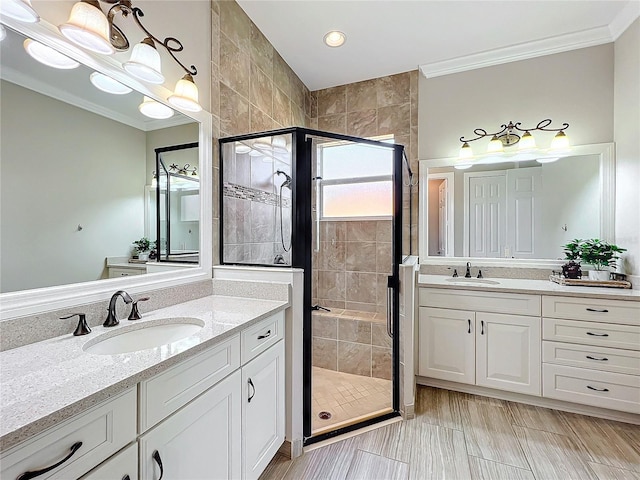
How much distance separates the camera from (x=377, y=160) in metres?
2.32

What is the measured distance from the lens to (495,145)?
101 inches

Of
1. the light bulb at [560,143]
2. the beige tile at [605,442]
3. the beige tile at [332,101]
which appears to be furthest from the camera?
the beige tile at [332,101]

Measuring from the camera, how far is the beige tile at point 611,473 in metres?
1.52

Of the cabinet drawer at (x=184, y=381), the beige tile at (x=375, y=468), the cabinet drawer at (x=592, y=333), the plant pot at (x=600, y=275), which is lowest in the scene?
the beige tile at (x=375, y=468)

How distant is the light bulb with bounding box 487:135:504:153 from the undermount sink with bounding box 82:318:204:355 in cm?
271

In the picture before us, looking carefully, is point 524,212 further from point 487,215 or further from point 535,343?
point 535,343

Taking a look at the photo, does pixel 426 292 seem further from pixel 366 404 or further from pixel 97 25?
pixel 97 25

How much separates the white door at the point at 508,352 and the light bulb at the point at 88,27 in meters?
2.70

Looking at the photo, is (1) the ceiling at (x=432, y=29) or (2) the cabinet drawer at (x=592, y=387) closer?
(2) the cabinet drawer at (x=592, y=387)

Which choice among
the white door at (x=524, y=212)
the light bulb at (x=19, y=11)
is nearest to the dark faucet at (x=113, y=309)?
the light bulb at (x=19, y=11)

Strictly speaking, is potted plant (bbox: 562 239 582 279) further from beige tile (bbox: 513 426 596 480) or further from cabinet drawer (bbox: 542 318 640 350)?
beige tile (bbox: 513 426 596 480)

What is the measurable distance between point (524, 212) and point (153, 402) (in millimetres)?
2948

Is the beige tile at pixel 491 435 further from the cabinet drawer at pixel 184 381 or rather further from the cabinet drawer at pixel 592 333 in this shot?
the cabinet drawer at pixel 184 381

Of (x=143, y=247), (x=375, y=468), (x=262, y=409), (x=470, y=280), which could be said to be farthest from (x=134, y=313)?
(x=470, y=280)
